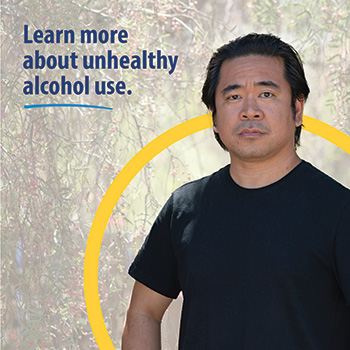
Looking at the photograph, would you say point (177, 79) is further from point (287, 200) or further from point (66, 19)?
point (287, 200)

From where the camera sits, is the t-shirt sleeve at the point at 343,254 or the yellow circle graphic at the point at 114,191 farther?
the yellow circle graphic at the point at 114,191

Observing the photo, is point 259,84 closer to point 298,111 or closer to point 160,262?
point 298,111

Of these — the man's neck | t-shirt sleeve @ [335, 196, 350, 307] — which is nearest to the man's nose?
the man's neck

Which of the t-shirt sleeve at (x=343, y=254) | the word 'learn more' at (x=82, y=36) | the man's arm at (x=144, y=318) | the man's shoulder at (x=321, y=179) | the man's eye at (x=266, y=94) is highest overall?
the word 'learn more' at (x=82, y=36)

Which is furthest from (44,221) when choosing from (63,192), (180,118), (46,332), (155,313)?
(155,313)

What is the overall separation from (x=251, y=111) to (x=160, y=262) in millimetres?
483

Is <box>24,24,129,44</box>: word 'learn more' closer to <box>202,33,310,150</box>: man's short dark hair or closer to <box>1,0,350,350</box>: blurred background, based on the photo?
<box>1,0,350,350</box>: blurred background

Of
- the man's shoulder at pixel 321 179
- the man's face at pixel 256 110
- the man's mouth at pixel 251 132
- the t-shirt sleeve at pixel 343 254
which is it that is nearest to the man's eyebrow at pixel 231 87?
the man's face at pixel 256 110

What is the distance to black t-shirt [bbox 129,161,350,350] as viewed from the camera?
1531 millimetres

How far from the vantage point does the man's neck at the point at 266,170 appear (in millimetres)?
1678

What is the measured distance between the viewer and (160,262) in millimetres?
1788

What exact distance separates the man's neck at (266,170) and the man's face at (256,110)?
17mm

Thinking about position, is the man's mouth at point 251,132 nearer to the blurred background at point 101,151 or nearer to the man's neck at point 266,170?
the man's neck at point 266,170

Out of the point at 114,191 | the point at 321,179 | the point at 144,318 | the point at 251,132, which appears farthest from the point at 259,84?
the point at 114,191
